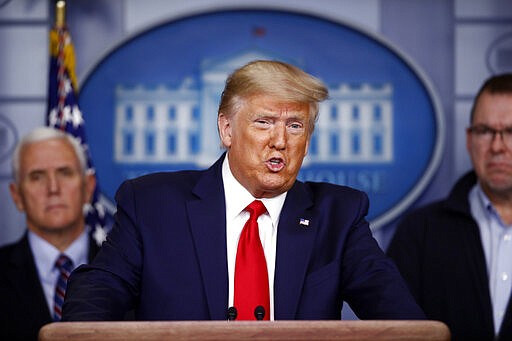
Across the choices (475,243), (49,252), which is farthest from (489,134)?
(49,252)

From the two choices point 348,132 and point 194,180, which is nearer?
point 194,180

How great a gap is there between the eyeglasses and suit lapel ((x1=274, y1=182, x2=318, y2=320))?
1.37 metres

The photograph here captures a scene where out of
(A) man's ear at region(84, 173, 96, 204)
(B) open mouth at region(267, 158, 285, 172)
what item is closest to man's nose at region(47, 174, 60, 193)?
(A) man's ear at region(84, 173, 96, 204)

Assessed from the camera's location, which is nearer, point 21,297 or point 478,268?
point 478,268

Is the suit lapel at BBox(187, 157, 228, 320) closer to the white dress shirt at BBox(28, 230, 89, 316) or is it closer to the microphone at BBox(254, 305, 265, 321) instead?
the microphone at BBox(254, 305, 265, 321)

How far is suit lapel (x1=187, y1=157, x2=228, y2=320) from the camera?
208 centimetres

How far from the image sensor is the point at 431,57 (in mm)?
4031

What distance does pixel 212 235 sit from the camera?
7.11 ft

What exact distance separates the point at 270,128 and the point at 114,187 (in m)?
1.92

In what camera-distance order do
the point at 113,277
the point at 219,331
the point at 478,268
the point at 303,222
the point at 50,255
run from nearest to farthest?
the point at 219,331 < the point at 113,277 < the point at 303,222 < the point at 478,268 < the point at 50,255

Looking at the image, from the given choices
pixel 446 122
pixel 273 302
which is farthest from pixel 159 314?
pixel 446 122

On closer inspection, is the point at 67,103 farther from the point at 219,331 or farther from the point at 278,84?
the point at 219,331

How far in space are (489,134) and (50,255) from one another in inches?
70.4

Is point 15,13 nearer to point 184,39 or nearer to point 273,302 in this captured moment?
point 184,39
